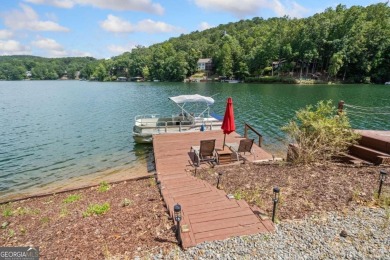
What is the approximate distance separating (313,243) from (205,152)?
6.91 m

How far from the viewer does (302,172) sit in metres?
7.61

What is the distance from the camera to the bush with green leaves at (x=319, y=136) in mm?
8438

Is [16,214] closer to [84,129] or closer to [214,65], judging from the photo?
[84,129]

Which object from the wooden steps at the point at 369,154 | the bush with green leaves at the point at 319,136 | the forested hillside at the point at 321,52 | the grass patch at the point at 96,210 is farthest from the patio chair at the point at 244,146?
the forested hillside at the point at 321,52

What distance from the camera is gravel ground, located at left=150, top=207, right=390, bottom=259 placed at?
4.20 m

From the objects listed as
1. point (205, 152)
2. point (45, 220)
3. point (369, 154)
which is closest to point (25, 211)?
point (45, 220)

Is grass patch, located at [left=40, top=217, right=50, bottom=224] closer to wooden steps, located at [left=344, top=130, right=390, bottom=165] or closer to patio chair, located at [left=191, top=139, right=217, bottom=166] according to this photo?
patio chair, located at [left=191, top=139, right=217, bottom=166]

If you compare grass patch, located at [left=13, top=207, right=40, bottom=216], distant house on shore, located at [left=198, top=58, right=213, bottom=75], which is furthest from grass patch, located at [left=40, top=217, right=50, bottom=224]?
distant house on shore, located at [left=198, top=58, right=213, bottom=75]

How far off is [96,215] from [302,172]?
6207 mm

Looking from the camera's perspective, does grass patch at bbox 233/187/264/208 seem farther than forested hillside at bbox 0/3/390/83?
No

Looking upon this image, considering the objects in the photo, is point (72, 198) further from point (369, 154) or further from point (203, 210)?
point (369, 154)

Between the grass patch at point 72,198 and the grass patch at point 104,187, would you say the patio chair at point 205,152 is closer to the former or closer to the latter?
the grass patch at point 104,187

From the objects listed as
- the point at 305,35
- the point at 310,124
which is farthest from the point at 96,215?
the point at 305,35

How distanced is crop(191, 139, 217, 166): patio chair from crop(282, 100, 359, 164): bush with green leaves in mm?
3336
